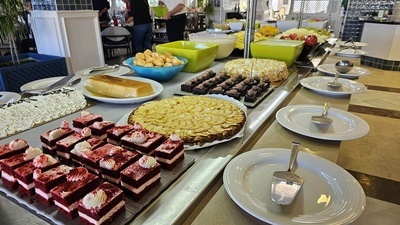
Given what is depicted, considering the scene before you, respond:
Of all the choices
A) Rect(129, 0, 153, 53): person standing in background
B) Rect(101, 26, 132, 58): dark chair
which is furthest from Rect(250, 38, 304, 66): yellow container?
Rect(101, 26, 132, 58): dark chair

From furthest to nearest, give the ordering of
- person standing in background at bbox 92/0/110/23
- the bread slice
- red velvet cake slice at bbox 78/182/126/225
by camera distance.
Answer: person standing in background at bbox 92/0/110/23 → the bread slice → red velvet cake slice at bbox 78/182/126/225

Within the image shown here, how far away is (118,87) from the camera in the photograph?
3.05ft

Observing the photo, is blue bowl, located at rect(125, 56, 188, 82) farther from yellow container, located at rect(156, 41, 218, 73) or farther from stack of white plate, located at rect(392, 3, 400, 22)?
stack of white plate, located at rect(392, 3, 400, 22)

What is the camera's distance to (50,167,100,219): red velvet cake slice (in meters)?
0.41

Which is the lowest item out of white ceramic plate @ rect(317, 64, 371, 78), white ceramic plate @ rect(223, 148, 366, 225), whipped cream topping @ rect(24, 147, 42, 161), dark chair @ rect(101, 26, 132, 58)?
dark chair @ rect(101, 26, 132, 58)

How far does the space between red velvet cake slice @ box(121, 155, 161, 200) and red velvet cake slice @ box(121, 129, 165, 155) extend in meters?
0.06

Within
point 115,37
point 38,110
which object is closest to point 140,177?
point 38,110

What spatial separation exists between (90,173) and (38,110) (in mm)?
457

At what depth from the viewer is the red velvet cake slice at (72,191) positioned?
414mm

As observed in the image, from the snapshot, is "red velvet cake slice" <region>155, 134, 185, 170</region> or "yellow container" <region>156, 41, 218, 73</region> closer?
"red velvet cake slice" <region>155, 134, 185, 170</region>

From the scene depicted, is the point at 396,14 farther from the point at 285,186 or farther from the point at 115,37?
the point at 115,37

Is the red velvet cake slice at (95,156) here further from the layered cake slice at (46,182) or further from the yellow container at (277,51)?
the yellow container at (277,51)

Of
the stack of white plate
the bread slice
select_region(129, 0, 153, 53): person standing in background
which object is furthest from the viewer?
select_region(129, 0, 153, 53): person standing in background

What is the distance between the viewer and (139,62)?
3.89 feet
